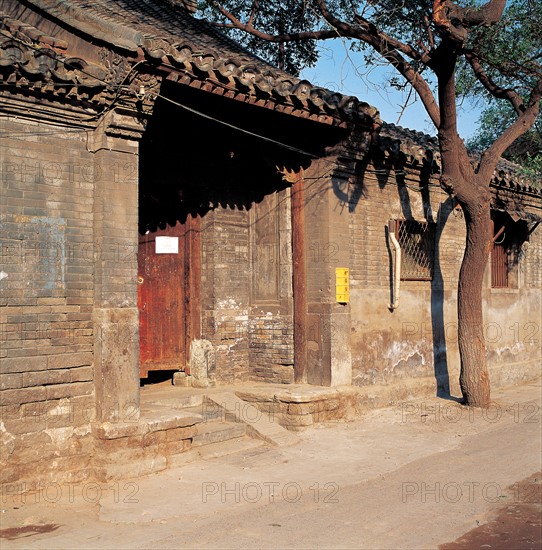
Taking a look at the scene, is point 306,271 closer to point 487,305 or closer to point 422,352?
point 422,352

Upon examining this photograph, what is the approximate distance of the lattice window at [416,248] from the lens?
460 inches

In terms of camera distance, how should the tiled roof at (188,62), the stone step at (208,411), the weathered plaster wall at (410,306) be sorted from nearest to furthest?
the tiled roof at (188,62)
the stone step at (208,411)
the weathered plaster wall at (410,306)

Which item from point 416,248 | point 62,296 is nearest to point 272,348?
point 416,248

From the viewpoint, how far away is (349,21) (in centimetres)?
1062

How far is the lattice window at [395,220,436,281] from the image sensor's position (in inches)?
460

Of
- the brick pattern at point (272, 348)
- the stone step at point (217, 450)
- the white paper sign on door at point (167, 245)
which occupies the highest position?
the white paper sign on door at point (167, 245)

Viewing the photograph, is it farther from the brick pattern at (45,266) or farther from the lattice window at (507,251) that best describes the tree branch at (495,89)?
the brick pattern at (45,266)

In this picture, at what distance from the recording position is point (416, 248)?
39.4 ft

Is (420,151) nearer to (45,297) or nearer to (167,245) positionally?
(167,245)

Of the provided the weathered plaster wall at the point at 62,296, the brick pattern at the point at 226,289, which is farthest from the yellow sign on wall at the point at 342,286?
the weathered plaster wall at the point at 62,296

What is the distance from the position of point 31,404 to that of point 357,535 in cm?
340

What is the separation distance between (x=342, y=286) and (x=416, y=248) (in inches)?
98.8

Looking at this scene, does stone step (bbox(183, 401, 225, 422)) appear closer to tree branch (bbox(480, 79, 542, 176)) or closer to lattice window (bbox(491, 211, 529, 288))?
tree branch (bbox(480, 79, 542, 176))

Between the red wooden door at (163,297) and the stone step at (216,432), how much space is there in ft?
5.52
